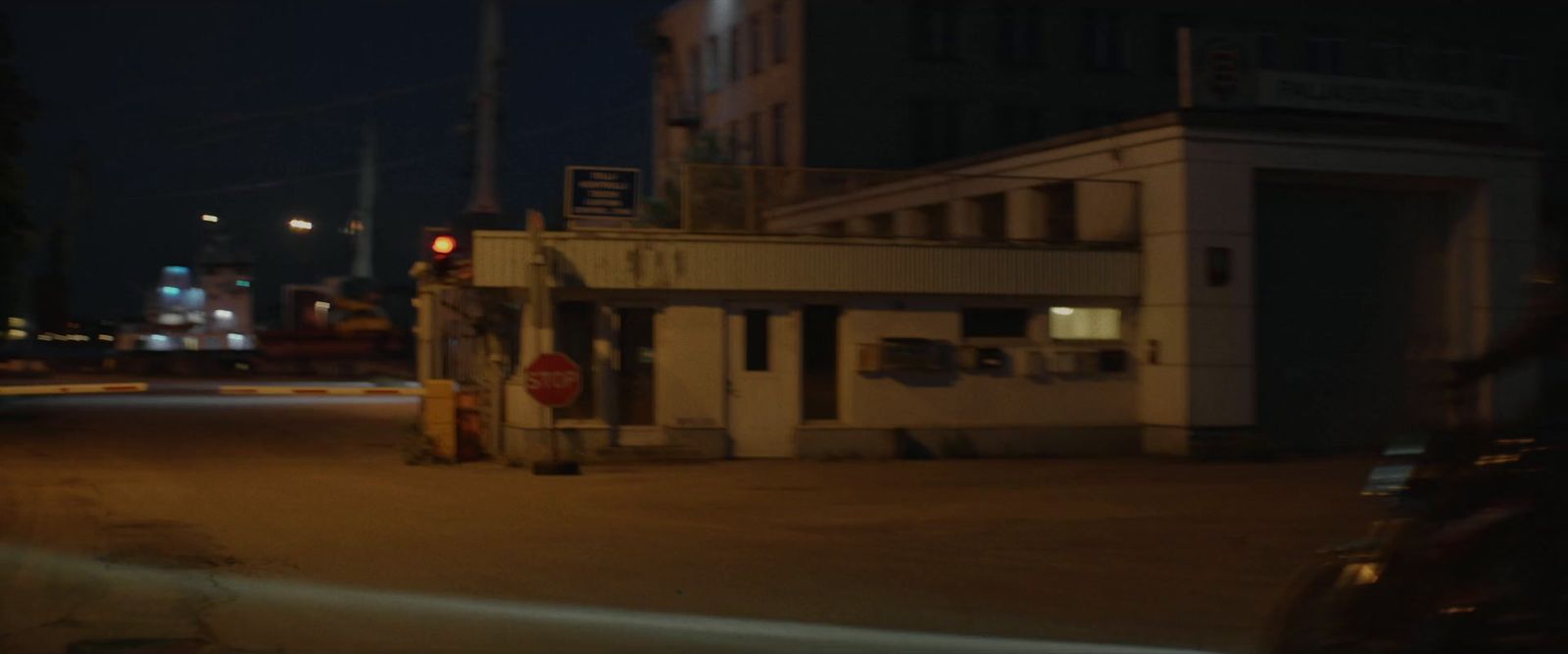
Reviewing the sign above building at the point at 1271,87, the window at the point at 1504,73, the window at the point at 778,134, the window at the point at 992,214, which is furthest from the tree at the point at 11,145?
the window at the point at 1504,73

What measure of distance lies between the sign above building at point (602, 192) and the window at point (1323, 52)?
2904 centimetres

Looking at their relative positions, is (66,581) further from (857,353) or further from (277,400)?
(277,400)

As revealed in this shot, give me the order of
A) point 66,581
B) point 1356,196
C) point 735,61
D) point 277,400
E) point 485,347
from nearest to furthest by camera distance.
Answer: point 66,581 → point 485,347 → point 1356,196 → point 277,400 → point 735,61

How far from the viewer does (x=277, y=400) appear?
112 ft

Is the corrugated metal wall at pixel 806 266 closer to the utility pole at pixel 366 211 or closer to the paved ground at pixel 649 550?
the paved ground at pixel 649 550

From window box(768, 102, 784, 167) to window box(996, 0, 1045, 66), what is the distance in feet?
22.0

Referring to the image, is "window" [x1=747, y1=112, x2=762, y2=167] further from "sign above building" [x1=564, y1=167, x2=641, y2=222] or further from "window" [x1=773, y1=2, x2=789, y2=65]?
"sign above building" [x1=564, y1=167, x2=641, y2=222]

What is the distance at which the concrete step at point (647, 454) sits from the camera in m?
19.1

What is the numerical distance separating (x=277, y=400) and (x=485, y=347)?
51.6 ft

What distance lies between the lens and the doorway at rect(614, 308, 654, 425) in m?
19.4

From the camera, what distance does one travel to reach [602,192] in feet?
64.9

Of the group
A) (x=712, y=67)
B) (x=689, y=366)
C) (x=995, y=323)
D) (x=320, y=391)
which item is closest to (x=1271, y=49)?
(x=712, y=67)

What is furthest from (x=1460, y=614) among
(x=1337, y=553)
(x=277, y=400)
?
(x=277, y=400)

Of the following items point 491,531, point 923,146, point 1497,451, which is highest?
point 923,146
